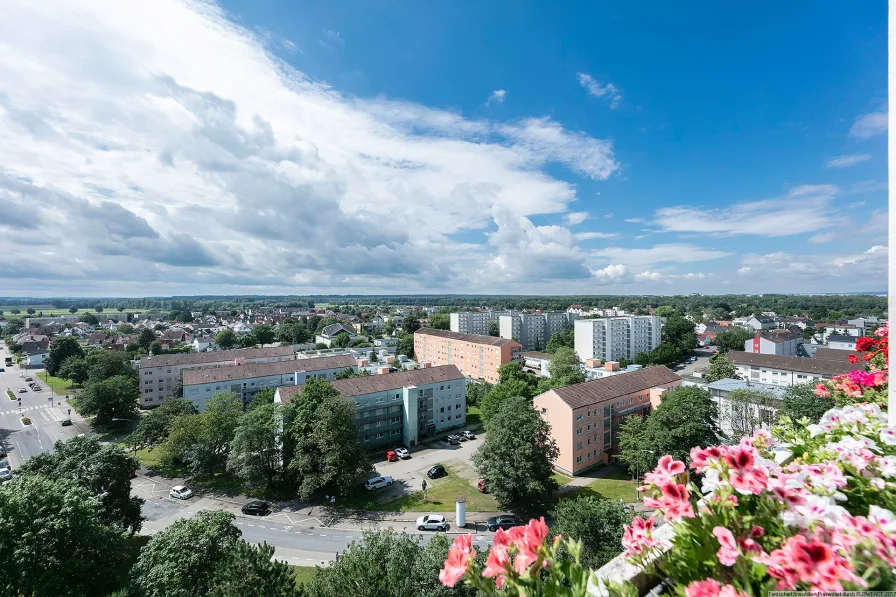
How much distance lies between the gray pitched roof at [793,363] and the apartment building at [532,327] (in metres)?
43.6

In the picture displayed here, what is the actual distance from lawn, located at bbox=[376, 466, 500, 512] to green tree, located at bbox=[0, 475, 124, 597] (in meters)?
13.8

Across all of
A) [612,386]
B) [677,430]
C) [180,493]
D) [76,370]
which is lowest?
[180,493]

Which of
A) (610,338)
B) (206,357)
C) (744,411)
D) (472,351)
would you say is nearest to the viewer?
(744,411)

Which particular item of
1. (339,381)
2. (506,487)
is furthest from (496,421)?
(339,381)

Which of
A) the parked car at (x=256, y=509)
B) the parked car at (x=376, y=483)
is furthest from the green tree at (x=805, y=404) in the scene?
the parked car at (x=256, y=509)

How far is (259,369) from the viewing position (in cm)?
4431

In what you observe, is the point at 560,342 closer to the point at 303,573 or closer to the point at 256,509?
the point at 256,509

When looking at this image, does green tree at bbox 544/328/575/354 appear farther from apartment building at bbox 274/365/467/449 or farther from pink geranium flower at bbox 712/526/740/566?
pink geranium flower at bbox 712/526/740/566

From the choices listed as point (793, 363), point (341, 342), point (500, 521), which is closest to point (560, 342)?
point (793, 363)

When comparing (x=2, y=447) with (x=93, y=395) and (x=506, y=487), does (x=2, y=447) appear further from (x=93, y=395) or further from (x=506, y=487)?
(x=506, y=487)

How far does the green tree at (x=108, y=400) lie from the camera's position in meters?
40.0

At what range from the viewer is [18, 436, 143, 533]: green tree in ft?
65.4

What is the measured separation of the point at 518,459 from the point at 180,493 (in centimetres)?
2245

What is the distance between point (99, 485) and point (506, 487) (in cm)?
2111
